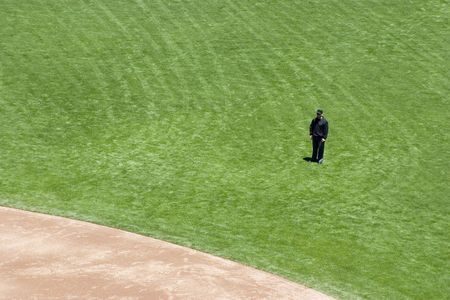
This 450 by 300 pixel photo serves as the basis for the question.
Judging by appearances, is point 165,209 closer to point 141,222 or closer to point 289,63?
point 141,222

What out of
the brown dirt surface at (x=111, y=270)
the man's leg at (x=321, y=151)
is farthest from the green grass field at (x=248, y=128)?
the brown dirt surface at (x=111, y=270)

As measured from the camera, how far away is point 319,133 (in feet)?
63.8

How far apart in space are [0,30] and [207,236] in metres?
15.0

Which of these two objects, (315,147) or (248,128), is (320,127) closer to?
(315,147)

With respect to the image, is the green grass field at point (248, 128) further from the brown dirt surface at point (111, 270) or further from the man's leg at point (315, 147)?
the brown dirt surface at point (111, 270)

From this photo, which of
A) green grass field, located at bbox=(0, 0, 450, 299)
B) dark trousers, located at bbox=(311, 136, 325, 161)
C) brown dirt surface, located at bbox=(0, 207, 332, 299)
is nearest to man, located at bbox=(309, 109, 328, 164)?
dark trousers, located at bbox=(311, 136, 325, 161)

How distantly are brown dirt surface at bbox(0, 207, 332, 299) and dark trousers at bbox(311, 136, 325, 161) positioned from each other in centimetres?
624

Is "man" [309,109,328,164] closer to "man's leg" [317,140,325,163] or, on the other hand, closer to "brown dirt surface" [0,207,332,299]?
"man's leg" [317,140,325,163]

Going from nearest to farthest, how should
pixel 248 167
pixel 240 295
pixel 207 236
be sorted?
pixel 240 295, pixel 207 236, pixel 248 167

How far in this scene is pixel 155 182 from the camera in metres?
18.4

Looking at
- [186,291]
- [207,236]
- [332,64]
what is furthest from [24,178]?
[332,64]

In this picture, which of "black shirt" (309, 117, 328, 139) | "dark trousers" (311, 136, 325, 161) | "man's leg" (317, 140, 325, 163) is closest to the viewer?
"black shirt" (309, 117, 328, 139)

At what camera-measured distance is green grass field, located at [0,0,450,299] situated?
15.7 metres

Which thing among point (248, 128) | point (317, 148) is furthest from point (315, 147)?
point (248, 128)
